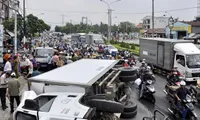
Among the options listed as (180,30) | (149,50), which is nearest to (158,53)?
(149,50)

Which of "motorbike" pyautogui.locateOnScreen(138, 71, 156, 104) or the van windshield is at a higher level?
the van windshield

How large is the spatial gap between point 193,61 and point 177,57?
4.01 feet

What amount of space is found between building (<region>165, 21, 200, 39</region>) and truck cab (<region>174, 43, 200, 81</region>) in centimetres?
4364

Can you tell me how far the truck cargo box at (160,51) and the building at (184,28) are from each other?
3887 cm

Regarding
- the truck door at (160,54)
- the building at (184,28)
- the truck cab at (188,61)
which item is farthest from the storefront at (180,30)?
the truck cab at (188,61)

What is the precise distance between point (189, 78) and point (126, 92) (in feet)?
24.0

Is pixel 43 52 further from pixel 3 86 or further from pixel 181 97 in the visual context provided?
pixel 181 97

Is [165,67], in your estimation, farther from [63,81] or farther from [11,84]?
[63,81]

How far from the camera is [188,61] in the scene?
16953mm

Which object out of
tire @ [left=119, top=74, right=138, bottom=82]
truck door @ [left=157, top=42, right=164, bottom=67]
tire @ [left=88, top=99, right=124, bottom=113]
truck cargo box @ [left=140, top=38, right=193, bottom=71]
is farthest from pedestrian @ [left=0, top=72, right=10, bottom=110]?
truck door @ [left=157, top=42, right=164, bottom=67]

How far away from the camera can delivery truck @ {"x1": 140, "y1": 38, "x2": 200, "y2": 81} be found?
16.8 m

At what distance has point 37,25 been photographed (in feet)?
165

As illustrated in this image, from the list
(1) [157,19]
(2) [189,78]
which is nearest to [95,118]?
(2) [189,78]

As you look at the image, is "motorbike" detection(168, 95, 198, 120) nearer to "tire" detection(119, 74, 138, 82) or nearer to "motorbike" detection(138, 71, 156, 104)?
"tire" detection(119, 74, 138, 82)
